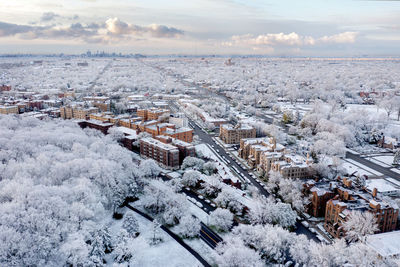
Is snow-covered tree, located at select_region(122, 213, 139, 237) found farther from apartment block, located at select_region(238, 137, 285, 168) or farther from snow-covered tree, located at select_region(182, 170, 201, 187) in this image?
Answer: apartment block, located at select_region(238, 137, 285, 168)

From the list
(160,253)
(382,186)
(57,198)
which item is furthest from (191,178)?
(382,186)

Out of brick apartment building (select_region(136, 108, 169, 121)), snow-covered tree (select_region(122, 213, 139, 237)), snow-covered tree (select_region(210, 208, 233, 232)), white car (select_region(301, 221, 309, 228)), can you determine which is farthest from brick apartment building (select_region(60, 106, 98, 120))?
white car (select_region(301, 221, 309, 228))

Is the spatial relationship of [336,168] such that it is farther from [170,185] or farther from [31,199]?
[31,199]

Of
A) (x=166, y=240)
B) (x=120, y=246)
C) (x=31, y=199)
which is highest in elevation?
(x=31, y=199)

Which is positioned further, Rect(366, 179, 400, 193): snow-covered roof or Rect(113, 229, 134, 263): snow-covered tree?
Rect(366, 179, 400, 193): snow-covered roof

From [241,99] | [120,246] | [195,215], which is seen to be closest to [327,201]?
[195,215]
